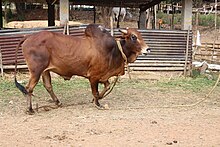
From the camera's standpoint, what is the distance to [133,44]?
7477 millimetres

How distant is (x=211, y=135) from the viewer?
6.18 meters

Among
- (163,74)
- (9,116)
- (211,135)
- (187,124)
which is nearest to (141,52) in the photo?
(187,124)

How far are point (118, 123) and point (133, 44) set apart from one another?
1551 millimetres

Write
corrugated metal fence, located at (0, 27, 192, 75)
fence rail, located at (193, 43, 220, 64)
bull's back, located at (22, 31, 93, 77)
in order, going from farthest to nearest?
fence rail, located at (193, 43, 220, 64), corrugated metal fence, located at (0, 27, 192, 75), bull's back, located at (22, 31, 93, 77)

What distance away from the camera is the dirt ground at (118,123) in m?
5.80

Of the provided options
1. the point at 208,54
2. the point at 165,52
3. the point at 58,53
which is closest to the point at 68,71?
the point at 58,53

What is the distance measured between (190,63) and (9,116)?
6.13 metres

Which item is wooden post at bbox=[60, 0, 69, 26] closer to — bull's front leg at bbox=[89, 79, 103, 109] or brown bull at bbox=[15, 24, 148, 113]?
brown bull at bbox=[15, 24, 148, 113]

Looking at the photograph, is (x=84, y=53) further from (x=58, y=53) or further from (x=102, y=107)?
(x=102, y=107)

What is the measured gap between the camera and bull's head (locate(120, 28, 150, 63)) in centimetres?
745

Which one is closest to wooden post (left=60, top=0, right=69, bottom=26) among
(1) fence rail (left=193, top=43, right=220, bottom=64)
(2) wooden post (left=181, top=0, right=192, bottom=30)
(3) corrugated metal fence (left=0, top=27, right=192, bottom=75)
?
(3) corrugated metal fence (left=0, top=27, right=192, bottom=75)

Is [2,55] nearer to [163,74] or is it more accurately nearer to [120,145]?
[163,74]

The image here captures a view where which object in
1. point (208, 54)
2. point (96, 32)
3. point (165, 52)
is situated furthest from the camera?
point (208, 54)

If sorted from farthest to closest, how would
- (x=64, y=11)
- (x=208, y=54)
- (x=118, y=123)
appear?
(x=208, y=54), (x=64, y=11), (x=118, y=123)
